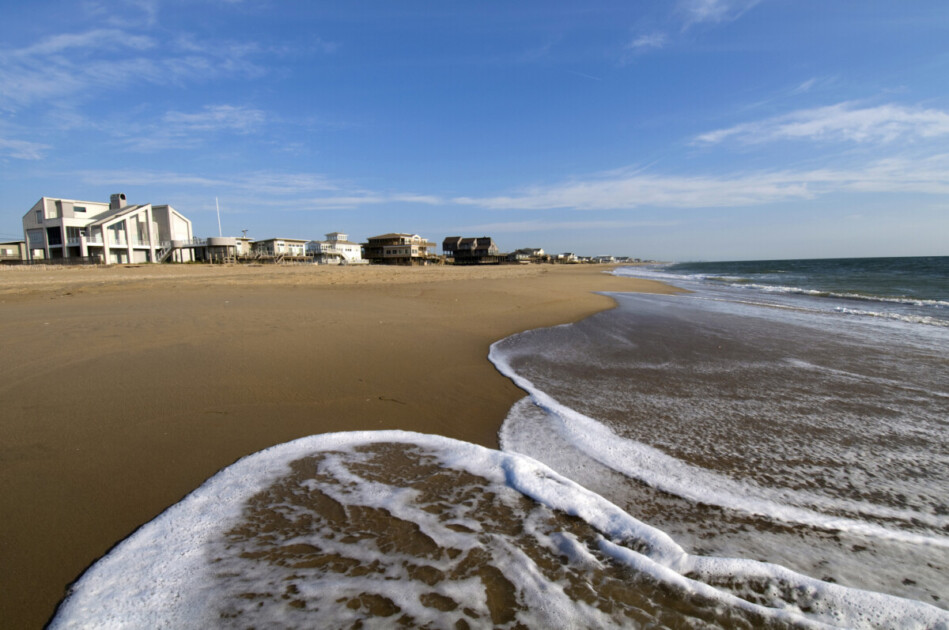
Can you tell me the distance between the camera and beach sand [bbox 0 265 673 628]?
7.69 ft

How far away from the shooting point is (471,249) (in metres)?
86.3

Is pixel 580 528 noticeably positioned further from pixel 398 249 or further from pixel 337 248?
pixel 337 248

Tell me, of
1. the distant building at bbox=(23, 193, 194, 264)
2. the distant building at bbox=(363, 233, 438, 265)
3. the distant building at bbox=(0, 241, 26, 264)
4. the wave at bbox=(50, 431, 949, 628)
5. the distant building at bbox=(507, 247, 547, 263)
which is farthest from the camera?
the distant building at bbox=(507, 247, 547, 263)

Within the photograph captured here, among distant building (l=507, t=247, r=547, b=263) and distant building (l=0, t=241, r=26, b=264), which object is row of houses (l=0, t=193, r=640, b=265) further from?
distant building (l=507, t=247, r=547, b=263)

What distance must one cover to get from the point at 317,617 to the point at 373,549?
0.45m

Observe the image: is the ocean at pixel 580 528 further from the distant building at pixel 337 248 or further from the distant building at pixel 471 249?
the distant building at pixel 471 249

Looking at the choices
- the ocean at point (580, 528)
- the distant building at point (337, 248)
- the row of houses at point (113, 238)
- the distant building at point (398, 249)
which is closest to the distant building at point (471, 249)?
the distant building at point (398, 249)

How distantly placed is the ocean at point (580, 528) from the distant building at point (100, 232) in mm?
52618

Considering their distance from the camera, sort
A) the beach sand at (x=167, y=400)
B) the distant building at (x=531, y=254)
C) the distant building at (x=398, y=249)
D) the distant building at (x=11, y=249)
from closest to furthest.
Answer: the beach sand at (x=167, y=400) → the distant building at (x=11, y=249) → the distant building at (x=398, y=249) → the distant building at (x=531, y=254)

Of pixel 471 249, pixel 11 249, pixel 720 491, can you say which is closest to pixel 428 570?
pixel 720 491

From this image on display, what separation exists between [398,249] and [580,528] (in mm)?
72713

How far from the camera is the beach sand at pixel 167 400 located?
7.69 feet

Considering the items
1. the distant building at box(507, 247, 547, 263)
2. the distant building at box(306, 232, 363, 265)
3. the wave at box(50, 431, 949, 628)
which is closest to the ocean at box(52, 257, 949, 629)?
the wave at box(50, 431, 949, 628)

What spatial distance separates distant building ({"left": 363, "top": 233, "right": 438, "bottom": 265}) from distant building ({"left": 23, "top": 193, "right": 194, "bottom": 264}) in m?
31.3
